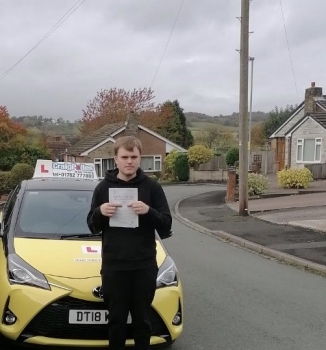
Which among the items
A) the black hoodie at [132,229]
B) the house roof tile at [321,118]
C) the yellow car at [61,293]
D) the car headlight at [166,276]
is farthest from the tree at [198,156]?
the black hoodie at [132,229]

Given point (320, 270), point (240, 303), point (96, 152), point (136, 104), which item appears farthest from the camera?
point (136, 104)

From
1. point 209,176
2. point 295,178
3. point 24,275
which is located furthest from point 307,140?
point 24,275

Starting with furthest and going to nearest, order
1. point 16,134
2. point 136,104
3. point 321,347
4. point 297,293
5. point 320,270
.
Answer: point 136,104, point 16,134, point 320,270, point 297,293, point 321,347

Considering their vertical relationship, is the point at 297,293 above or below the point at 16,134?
below

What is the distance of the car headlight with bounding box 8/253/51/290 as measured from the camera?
4.05 meters

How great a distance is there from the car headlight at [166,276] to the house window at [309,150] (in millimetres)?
31458

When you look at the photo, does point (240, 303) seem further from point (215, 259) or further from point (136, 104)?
point (136, 104)

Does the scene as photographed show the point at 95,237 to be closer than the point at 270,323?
Yes

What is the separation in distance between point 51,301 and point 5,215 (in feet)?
6.48

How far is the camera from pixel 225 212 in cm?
1711

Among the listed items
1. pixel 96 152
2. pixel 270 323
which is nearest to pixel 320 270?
pixel 270 323

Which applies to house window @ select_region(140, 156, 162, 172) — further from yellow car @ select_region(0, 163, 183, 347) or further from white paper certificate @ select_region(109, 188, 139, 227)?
white paper certificate @ select_region(109, 188, 139, 227)

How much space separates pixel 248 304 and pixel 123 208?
3.16 metres

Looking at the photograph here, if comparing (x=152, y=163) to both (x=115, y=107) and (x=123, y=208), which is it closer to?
(x=115, y=107)
